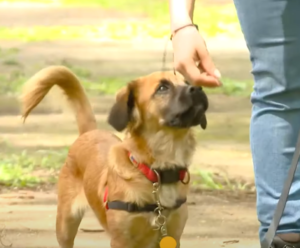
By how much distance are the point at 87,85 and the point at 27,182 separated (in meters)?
3.55

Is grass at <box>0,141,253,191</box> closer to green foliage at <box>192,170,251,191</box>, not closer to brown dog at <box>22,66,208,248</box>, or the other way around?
Answer: green foliage at <box>192,170,251,191</box>

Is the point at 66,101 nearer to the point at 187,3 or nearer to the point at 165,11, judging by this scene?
the point at 187,3

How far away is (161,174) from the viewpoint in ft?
11.1

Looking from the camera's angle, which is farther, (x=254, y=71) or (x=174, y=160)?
(x=174, y=160)

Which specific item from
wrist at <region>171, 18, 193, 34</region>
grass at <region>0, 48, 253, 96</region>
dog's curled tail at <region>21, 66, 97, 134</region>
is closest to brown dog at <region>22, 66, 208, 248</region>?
dog's curled tail at <region>21, 66, 97, 134</region>

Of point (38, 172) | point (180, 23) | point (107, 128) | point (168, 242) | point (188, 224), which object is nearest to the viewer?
point (180, 23)

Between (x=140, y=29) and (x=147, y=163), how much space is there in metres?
10.1

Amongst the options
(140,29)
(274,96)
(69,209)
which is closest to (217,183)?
(69,209)

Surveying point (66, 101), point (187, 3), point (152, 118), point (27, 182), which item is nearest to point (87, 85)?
point (27, 182)

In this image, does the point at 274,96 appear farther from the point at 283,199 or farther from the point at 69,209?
the point at 69,209

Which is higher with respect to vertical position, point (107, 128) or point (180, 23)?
point (180, 23)

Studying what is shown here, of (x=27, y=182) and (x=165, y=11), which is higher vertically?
(x=27, y=182)

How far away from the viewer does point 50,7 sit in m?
15.8

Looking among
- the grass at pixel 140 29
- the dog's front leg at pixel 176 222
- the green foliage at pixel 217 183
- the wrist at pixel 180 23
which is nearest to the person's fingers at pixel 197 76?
the wrist at pixel 180 23
